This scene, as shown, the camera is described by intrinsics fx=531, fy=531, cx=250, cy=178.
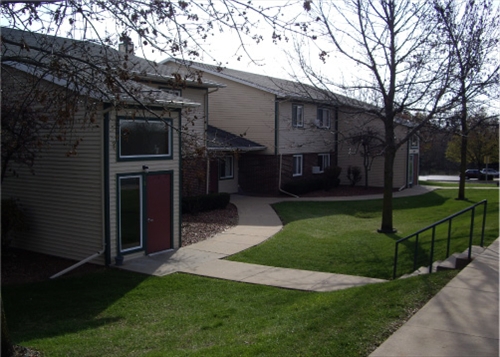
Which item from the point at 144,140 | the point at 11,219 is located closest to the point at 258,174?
the point at 144,140

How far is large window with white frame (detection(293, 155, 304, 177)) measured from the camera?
29734mm

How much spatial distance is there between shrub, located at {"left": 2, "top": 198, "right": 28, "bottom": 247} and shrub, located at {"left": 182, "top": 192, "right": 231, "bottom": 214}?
6.67 m

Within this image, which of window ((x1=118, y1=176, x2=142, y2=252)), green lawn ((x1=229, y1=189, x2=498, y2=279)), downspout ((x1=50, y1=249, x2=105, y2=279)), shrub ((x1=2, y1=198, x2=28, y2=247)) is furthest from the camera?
shrub ((x1=2, y1=198, x2=28, y2=247))

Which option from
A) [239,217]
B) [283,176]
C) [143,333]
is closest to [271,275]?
[143,333]

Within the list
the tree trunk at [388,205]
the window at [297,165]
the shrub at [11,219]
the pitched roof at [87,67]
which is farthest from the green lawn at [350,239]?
the window at [297,165]

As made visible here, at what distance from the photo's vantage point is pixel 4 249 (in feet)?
44.4

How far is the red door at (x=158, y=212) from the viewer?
13538 mm

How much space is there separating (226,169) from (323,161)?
26.5 ft

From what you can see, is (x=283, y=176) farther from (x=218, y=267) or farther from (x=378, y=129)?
(x=218, y=267)

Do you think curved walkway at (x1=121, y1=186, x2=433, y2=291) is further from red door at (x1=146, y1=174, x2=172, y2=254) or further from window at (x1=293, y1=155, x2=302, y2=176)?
window at (x1=293, y1=155, x2=302, y2=176)

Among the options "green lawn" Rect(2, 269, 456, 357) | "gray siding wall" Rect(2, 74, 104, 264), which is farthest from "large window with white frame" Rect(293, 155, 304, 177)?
"green lawn" Rect(2, 269, 456, 357)

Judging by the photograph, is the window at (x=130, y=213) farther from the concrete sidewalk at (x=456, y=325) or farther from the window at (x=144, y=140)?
the concrete sidewalk at (x=456, y=325)

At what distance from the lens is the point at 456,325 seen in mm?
6238

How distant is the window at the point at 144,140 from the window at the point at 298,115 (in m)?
15.0
